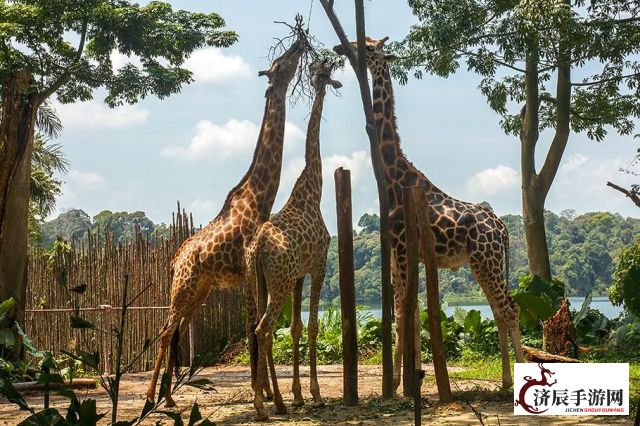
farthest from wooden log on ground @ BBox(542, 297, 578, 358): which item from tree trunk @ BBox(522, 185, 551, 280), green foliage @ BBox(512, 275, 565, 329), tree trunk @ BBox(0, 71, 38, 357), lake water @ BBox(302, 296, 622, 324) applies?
tree trunk @ BBox(0, 71, 38, 357)

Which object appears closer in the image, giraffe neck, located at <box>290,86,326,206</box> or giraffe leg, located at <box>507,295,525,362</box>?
giraffe leg, located at <box>507,295,525,362</box>

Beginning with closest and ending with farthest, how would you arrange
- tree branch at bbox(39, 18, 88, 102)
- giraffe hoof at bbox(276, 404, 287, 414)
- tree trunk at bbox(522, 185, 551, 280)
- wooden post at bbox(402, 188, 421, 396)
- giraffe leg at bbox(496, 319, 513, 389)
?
wooden post at bbox(402, 188, 421, 396) < giraffe hoof at bbox(276, 404, 287, 414) < giraffe leg at bbox(496, 319, 513, 389) < tree trunk at bbox(522, 185, 551, 280) < tree branch at bbox(39, 18, 88, 102)

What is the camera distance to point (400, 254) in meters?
7.09

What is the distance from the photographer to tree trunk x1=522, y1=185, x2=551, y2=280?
13328 mm

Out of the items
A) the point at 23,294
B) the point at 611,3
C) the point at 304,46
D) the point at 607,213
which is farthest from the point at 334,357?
the point at 607,213

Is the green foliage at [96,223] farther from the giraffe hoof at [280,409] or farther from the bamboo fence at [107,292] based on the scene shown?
the giraffe hoof at [280,409]

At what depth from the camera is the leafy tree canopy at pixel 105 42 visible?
13.4 meters

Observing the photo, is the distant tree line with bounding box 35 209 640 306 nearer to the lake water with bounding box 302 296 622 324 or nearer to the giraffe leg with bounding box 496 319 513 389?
the lake water with bounding box 302 296 622 324

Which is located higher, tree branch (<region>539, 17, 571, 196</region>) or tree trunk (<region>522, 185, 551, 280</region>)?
tree branch (<region>539, 17, 571, 196</region>)

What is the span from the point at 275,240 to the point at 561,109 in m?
8.46

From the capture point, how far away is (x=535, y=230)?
13.6 meters

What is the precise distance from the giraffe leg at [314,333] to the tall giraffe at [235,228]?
18.9 inches

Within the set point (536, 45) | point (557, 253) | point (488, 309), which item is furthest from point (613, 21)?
point (488, 309)

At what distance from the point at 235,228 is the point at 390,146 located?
1.54 m
